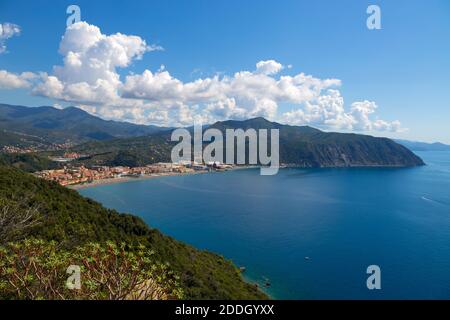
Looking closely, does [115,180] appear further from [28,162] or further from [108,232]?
[108,232]

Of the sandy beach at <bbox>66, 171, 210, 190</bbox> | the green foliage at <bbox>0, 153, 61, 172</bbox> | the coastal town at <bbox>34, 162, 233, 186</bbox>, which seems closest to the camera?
the sandy beach at <bbox>66, 171, 210, 190</bbox>

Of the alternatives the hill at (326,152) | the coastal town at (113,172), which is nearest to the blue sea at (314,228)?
the coastal town at (113,172)

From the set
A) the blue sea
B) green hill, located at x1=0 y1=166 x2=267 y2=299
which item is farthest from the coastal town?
green hill, located at x1=0 y1=166 x2=267 y2=299

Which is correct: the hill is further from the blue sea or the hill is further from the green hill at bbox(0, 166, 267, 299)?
the green hill at bbox(0, 166, 267, 299)

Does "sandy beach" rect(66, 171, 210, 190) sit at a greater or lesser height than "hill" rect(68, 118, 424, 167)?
lesser

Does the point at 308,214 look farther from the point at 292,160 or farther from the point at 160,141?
the point at 160,141
